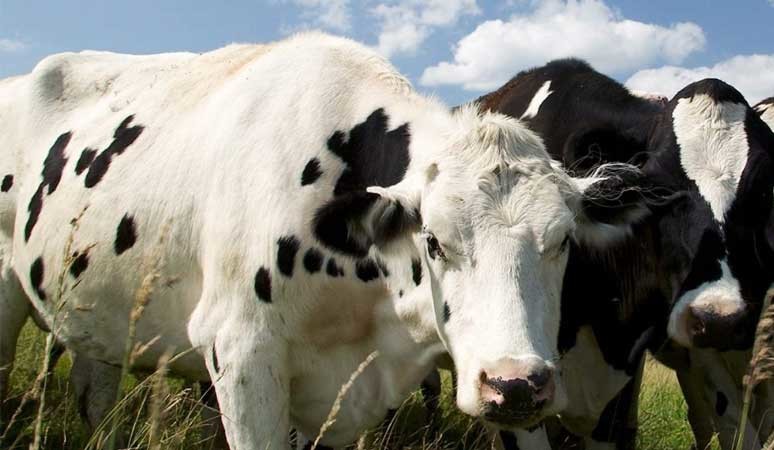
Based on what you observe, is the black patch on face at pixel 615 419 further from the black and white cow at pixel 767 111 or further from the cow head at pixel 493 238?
the black and white cow at pixel 767 111

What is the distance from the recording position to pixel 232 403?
3.89 metres

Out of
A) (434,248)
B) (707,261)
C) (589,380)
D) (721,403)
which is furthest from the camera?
(721,403)

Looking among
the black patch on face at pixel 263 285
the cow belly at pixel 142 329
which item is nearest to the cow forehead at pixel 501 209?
the black patch on face at pixel 263 285

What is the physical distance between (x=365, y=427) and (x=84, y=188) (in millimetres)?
2295

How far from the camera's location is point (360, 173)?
3920mm

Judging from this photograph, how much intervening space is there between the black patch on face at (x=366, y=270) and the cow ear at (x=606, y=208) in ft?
3.20

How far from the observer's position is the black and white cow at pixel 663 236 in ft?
13.6

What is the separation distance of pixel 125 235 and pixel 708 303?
3.17m

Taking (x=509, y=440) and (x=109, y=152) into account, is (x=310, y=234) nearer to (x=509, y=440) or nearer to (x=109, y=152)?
(x=509, y=440)

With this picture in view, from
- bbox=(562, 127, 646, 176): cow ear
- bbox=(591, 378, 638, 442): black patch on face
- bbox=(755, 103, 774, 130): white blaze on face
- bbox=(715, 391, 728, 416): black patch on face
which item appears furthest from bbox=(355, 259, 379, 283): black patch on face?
bbox=(755, 103, 774, 130): white blaze on face

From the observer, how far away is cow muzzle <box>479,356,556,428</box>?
2754 mm

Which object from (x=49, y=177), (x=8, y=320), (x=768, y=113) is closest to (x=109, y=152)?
(x=49, y=177)

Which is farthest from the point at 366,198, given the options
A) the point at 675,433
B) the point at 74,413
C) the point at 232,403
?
the point at 675,433

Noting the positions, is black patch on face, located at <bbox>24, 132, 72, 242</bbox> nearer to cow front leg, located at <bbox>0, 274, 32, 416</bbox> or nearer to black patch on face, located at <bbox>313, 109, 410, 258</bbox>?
cow front leg, located at <bbox>0, 274, 32, 416</bbox>
